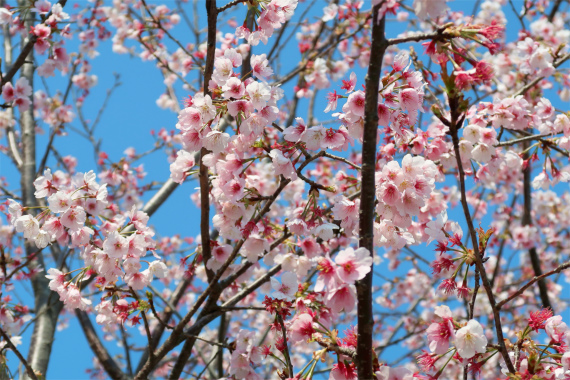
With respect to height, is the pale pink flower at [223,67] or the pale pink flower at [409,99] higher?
the pale pink flower at [223,67]

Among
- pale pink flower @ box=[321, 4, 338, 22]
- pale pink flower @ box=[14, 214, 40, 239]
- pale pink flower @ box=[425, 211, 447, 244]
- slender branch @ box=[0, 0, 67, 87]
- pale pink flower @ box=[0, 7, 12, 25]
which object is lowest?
pale pink flower @ box=[425, 211, 447, 244]

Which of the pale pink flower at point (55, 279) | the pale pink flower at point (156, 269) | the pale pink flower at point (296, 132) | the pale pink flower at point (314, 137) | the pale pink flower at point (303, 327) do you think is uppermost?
the pale pink flower at point (296, 132)

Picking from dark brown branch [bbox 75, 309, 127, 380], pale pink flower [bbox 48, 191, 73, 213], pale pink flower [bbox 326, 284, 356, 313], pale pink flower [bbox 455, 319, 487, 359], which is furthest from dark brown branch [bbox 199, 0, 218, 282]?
pale pink flower [bbox 455, 319, 487, 359]

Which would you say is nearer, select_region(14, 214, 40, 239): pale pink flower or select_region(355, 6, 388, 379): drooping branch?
select_region(355, 6, 388, 379): drooping branch

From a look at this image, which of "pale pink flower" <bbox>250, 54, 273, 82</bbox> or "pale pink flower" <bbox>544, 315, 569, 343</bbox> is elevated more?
"pale pink flower" <bbox>250, 54, 273, 82</bbox>

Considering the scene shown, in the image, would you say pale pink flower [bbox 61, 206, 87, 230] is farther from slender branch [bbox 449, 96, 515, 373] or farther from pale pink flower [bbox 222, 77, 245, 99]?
slender branch [bbox 449, 96, 515, 373]

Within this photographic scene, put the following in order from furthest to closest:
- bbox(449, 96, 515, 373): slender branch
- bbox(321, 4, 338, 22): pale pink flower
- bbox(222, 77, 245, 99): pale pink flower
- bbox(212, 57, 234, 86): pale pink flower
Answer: bbox(321, 4, 338, 22): pale pink flower, bbox(212, 57, 234, 86): pale pink flower, bbox(222, 77, 245, 99): pale pink flower, bbox(449, 96, 515, 373): slender branch

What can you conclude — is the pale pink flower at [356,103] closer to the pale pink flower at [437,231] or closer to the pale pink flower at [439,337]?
the pale pink flower at [437,231]

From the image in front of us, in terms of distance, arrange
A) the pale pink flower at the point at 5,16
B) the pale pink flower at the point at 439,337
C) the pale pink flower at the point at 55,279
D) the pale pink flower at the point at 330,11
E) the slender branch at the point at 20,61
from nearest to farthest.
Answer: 1. the pale pink flower at the point at 439,337
2. the pale pink flower at the point at 55,279
3. the slender branch at the point at 20,61
4. the pale pink flower at the point at 5,16
5. the pale pink flower at the point at 330,11

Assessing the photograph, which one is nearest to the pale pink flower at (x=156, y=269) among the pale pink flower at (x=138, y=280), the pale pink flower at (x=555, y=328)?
the pale pink flower at (x=138, y=280)

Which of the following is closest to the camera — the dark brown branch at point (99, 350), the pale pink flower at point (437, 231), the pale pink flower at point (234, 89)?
the pale pink flower at point (437, 231)

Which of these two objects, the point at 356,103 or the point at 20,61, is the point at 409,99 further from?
the point at 20,61

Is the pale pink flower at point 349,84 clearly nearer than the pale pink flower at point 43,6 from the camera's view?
Yes

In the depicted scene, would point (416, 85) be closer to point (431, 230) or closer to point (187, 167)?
point (431, 230)
